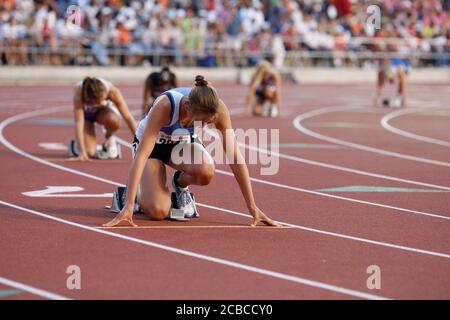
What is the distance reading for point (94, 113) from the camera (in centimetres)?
1417

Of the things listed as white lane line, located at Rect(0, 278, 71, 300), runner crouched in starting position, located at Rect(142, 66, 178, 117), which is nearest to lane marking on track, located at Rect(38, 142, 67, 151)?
runner crouched in starting position, located at Rect(142, 66, 178, 117)

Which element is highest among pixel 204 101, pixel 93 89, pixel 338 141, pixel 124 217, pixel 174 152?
pixel 204 101

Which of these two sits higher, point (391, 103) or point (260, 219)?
point (260, 219)

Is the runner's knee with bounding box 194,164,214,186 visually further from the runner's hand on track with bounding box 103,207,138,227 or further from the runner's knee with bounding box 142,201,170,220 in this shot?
the runner's hand on track with bounding box 103,207,138,227

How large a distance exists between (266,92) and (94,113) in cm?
850

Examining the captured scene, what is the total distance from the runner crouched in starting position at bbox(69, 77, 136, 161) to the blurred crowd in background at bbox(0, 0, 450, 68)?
39.4 feet

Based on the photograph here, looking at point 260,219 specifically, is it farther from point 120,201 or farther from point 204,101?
point 120,201

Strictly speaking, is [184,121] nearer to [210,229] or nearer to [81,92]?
[210,229]

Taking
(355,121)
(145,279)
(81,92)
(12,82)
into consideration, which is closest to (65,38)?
(12,82)

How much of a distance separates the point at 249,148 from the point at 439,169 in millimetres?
3301

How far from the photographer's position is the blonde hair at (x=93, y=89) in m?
12.6

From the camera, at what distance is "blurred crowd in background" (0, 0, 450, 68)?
28297 millimetres

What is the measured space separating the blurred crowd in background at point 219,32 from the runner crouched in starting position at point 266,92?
5.84 m

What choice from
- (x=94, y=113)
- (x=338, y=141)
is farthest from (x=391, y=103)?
(x=94, y=113)
